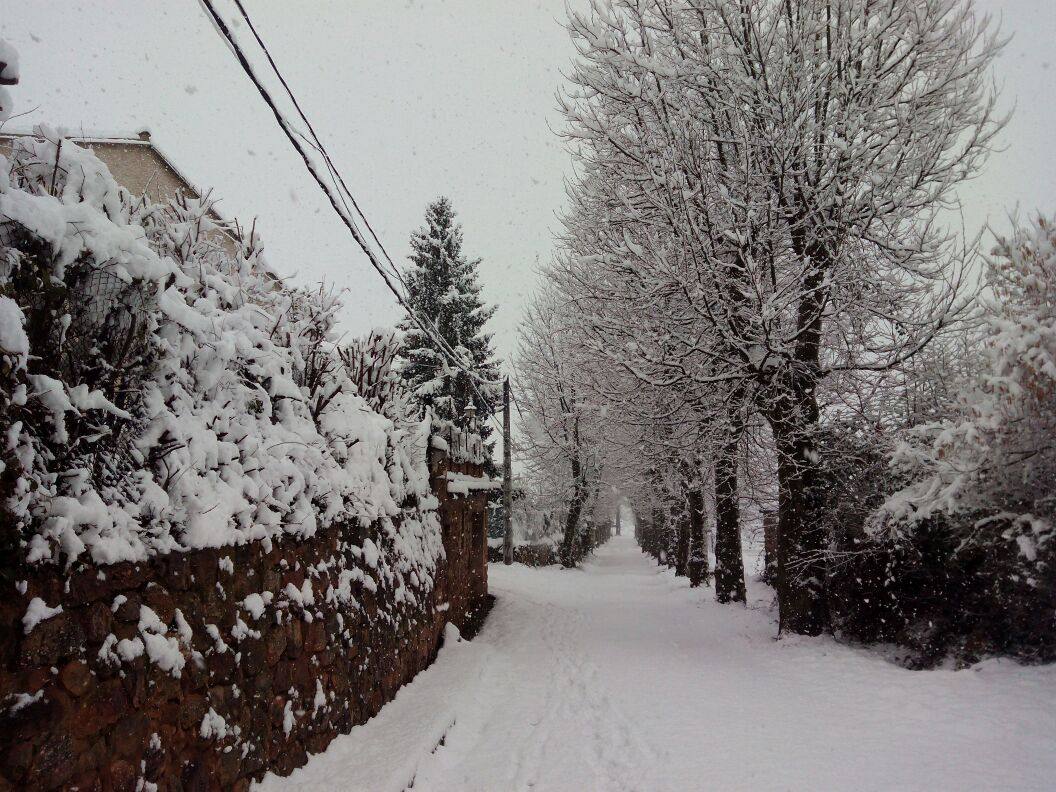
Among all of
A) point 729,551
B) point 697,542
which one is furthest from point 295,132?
point 697,542

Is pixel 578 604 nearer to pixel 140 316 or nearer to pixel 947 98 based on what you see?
pixel 947 98

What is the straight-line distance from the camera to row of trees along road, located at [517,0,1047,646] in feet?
23.1

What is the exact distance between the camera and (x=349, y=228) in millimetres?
5797

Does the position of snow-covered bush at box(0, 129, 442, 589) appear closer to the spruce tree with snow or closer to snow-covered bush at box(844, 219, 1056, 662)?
snow-covered bush at box(844, 219, 1056, 662)

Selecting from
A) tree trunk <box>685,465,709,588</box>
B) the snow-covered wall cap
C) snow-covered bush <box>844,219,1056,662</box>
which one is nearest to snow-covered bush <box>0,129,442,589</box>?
the snow-covered wall cap

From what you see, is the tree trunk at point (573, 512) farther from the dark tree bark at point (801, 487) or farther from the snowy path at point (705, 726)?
the dark tree bark at point (801, 487)

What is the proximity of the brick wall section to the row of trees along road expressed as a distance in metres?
4.69

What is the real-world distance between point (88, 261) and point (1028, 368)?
631 cm

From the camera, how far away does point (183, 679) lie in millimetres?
2793

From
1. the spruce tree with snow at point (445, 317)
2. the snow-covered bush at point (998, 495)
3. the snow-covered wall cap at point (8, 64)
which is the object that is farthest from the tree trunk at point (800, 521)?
the spruce tree with snow at point (445, 317)

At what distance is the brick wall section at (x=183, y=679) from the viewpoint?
2039 mm

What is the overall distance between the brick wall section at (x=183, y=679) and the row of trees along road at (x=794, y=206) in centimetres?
469

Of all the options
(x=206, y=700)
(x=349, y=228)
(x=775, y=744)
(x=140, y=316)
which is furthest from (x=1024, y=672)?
(x=349, y=228)

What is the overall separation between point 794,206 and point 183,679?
26.2 ft
